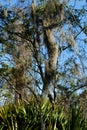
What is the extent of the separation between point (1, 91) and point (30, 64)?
9.89ft

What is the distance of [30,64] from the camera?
16156 millimetres

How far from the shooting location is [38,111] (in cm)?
1361

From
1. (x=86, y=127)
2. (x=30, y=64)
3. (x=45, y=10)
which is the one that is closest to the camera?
(x=86, y=127)

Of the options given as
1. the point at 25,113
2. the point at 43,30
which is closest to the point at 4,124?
the point at 25,113

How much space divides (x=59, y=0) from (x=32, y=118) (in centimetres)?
399

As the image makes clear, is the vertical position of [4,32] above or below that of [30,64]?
above

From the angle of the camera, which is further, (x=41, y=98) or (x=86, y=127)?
(x=41, y=98)

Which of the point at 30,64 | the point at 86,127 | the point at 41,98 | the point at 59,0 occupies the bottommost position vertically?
the point at 86,127

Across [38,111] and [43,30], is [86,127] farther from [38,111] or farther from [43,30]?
[43,30]

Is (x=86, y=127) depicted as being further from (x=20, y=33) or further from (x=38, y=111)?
(x=20, y=33)

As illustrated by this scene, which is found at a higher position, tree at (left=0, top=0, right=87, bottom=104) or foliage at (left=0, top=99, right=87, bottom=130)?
tree at (left=0, top=0, right=87, bottom=104)

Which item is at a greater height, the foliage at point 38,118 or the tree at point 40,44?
the tree at point 40,44

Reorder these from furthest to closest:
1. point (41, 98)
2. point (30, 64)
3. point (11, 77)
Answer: point (11, 77)
point (30, 64)
point (41, 98)

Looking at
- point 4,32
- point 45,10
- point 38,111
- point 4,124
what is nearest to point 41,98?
point 38,111
